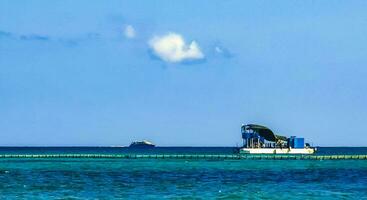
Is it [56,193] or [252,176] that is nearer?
[56,193]

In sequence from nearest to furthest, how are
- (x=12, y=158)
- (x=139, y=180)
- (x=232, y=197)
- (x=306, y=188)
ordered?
1. (x=232, y=197)
2. (x=306, y=188)
3. (x=139, y=180)
4. (x=12, y=158)

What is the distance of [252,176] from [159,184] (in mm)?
18984

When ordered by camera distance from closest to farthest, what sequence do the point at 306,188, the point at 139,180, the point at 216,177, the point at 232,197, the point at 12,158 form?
1. the point at 232,197
2. the point at 306,188
3. the point at 139,180
4. the point at 216,177
5. the point at 12,158

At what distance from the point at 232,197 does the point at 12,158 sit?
393 feet

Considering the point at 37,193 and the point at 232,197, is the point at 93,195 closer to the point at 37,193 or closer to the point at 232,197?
the point at 37,193

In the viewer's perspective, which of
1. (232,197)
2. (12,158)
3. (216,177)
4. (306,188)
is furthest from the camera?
(12,158)

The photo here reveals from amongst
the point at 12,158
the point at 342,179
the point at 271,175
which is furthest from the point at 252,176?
the point at 12,158

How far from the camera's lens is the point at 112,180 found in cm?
8669

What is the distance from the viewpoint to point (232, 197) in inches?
2566

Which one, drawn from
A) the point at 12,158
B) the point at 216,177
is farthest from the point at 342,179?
the point at 12,158

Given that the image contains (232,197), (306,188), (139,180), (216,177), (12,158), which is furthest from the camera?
(12,158)

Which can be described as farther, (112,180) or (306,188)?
(112,180)

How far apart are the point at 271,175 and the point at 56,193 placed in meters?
35.9

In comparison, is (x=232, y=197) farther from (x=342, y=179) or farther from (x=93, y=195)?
(x=342, y=179)
